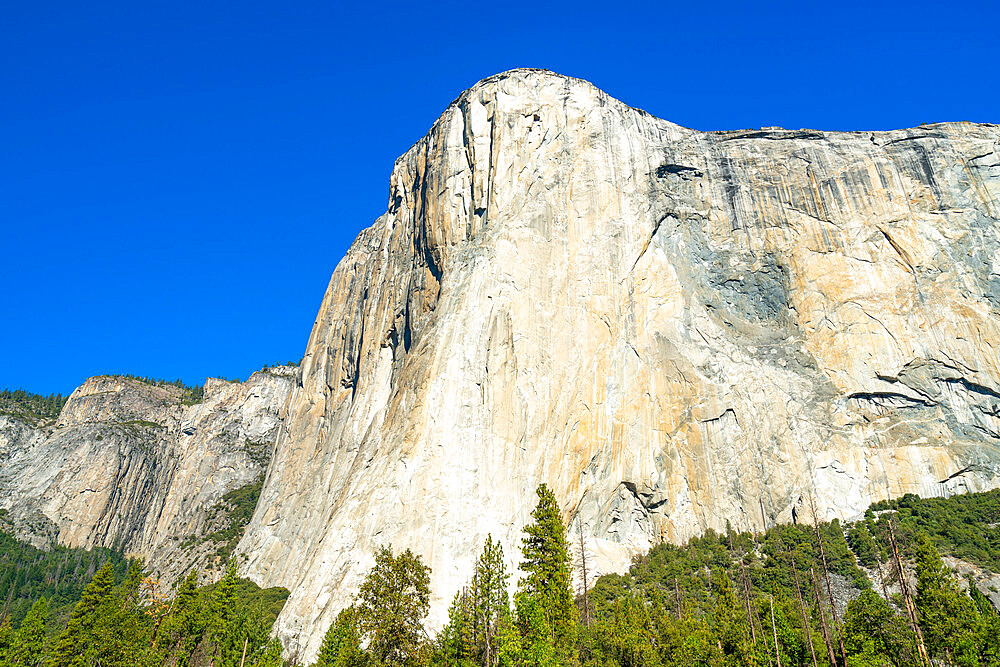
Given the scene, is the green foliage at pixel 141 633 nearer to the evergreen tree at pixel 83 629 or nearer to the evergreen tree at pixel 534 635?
the evergreen tree at pixel 83 629

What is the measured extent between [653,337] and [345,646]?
43.3m

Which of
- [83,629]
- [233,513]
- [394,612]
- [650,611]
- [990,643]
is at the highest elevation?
[233,513]

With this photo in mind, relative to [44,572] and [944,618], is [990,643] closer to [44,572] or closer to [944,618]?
[944,618]

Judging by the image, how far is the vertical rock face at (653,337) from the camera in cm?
6016

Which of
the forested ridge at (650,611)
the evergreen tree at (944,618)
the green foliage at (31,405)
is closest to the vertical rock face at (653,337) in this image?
the forested ridge at (650,611)

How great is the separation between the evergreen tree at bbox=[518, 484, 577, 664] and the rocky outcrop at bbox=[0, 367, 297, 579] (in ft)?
299

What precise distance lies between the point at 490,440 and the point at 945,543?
118ft

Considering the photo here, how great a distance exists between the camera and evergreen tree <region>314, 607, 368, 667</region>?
32.2 meters

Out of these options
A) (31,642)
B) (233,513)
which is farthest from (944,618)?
(233,513)

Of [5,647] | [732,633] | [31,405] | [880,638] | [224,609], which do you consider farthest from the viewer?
[31,405]

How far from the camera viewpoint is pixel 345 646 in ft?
112

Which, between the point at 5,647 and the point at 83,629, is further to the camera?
the point at 83,629

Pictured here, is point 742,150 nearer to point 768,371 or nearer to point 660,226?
point 660,226

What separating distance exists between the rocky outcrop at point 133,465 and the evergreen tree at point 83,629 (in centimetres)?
6544
